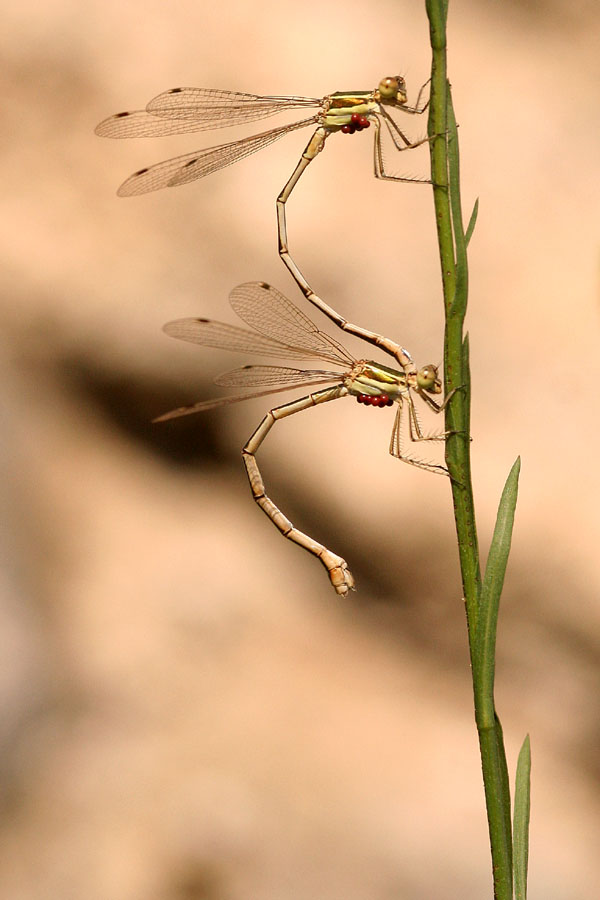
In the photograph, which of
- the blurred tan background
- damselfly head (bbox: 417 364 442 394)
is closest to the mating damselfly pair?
damselfly head (bbox: 417 364 442 394)

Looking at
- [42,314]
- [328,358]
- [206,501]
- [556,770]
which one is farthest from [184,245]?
[556,770]

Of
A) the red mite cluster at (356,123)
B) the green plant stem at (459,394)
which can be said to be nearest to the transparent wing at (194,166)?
the red mite cluster at (356,123)

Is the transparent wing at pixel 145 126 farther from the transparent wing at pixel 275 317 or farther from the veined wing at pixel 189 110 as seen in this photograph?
the transparent wing at pixel 275 317

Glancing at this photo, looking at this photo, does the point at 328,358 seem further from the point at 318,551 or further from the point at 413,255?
the point at 413,255

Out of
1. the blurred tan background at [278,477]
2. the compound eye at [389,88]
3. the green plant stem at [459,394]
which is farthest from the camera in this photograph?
the blurred tan background at [278,477]

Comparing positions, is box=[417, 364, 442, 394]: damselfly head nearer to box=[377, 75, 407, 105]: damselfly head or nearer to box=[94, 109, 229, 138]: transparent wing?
box=[377, 75, 407, 105]: damselfly head

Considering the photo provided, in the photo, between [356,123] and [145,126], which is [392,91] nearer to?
[356,123]

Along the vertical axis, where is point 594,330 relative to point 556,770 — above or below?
above
